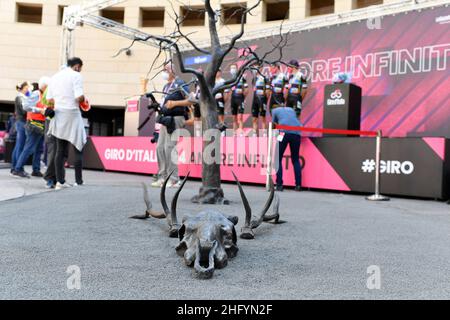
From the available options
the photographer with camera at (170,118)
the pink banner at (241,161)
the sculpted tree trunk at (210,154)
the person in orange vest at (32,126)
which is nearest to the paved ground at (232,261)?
the sculpted tree trunk at (210,154)

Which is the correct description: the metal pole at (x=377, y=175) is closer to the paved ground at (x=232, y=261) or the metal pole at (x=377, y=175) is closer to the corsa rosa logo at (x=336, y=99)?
the paved ground at (x=232, y=261)

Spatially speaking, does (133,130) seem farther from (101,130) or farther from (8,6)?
(8,6)

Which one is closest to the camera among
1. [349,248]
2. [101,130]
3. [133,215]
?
[349,248]

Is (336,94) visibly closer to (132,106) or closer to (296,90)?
(296,90)

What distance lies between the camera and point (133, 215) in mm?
4047

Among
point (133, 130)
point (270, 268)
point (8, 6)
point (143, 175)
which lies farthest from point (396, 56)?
point (8, 6)

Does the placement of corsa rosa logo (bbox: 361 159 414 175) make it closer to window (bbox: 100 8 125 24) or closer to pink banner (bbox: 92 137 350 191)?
pink banner (bbox: 92 137 350 191)

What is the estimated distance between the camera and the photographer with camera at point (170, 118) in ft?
20.4

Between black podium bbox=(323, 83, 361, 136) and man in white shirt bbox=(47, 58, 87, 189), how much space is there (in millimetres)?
5331

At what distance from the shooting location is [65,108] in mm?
6000

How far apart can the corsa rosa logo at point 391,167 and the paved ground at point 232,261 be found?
2.24 m

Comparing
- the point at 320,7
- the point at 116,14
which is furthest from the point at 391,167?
the point at 116,14

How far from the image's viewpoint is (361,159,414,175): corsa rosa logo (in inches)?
271
